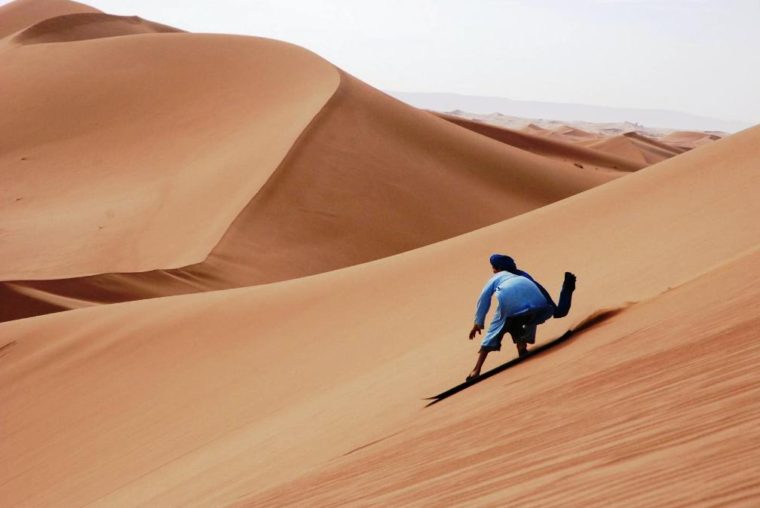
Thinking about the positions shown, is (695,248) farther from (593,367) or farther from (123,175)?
(123,175)

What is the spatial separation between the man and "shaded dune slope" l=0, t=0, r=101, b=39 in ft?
184

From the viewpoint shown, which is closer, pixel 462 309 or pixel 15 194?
pixel 462 309

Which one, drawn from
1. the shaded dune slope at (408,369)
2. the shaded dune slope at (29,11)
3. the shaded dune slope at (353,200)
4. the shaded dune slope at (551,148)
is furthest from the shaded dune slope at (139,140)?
the shaded dune slope at (551,148)

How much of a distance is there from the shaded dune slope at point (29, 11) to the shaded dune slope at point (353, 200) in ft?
98.3

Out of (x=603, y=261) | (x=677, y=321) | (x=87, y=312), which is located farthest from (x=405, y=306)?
(x=677, y=321)

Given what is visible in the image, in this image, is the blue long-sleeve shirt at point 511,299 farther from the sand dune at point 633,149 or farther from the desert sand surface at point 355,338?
the sand dune at point 633,149

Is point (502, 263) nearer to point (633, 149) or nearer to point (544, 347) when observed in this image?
point (544, 347)

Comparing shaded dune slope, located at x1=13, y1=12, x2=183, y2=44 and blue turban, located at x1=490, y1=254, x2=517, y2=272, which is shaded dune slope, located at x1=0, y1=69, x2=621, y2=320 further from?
shaded dune slope, located at x1=13, y1=12, x2=183, y2=44

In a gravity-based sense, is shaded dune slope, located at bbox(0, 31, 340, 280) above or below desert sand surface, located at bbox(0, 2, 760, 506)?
above

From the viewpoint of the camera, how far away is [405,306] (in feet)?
36.2

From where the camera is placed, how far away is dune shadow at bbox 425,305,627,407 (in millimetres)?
5977

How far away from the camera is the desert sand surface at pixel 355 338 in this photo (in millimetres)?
3592

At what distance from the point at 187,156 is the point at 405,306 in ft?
70.4

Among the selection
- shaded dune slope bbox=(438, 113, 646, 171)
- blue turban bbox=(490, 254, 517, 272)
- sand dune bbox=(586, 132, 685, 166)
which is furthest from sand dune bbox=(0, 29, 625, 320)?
sand dune bbox=(586, 132, 685, 166)
